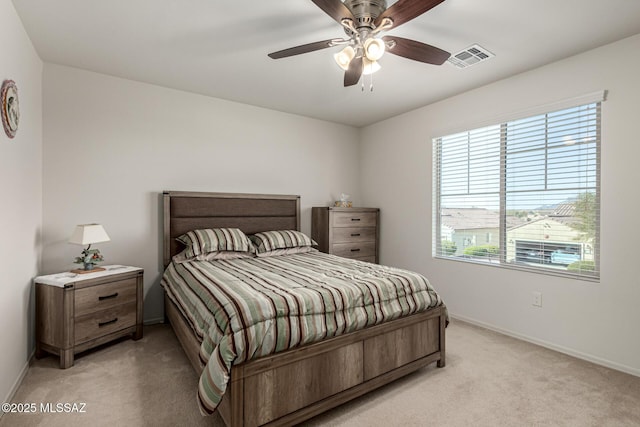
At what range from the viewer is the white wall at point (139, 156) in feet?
9.59

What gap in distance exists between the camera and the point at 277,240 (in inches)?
143

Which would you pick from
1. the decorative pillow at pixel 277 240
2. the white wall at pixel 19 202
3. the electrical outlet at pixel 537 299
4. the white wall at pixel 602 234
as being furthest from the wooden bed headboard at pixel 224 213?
the electrical outlet at pixel 537 299

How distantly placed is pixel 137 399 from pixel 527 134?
12.4ft

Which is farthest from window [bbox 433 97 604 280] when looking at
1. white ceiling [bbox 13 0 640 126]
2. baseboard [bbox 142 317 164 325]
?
baseboard [bbox 142 317 164 325]

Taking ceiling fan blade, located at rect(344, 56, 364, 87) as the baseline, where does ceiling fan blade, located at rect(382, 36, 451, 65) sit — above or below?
above

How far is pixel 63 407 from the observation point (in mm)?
A: 1917

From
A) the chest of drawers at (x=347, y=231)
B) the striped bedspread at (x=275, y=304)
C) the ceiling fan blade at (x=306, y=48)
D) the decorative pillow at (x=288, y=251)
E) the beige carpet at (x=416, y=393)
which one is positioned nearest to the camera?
the striped bedspread at (x=275, y=304)

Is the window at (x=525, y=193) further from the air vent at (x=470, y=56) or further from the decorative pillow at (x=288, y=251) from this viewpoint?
the decorative pillow at (x=288, y=251)

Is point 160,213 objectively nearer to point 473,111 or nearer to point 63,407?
point 63,407

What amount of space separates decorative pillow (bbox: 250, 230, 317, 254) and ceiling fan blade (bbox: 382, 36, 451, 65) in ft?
7.43

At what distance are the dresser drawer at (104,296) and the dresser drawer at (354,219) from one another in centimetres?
234

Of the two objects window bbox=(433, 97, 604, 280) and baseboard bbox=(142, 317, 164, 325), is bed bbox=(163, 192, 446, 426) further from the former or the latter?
window bbox=(433, 97, 604, 280)

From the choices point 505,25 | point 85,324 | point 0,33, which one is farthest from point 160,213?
point 505,25

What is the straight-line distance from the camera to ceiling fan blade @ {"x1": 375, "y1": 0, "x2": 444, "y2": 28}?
1596 mm
